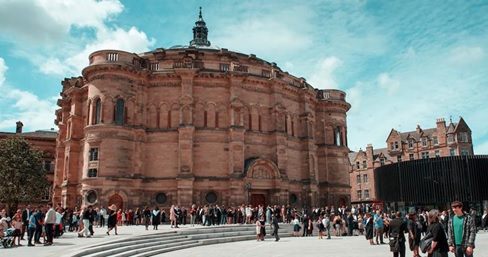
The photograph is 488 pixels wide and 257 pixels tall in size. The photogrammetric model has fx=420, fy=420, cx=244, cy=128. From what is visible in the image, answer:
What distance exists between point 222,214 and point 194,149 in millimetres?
7299

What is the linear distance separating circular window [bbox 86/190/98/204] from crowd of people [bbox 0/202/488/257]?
2141mm

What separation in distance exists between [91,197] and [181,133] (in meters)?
8.73

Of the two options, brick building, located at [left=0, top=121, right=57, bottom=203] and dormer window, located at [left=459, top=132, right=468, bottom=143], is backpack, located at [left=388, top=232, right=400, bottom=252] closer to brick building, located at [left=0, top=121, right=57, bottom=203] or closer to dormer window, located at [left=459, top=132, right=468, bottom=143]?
brick building, located at [left=0, top=121, right=57, bottom=203]

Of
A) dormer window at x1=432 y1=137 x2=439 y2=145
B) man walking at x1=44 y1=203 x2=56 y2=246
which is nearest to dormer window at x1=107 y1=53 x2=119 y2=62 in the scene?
man walking at x1=44 y1=203 x2=56 y2=246

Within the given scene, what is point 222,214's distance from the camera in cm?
3045

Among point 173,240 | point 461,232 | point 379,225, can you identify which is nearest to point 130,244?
point 173,240

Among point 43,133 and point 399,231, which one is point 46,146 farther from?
point 399,231

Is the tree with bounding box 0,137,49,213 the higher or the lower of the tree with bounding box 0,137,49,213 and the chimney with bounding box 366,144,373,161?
the lower

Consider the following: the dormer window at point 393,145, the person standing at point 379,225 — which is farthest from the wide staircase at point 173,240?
the dormer window at point 393,145

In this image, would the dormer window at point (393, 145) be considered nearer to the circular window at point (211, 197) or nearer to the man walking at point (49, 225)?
the circular window at point (211, 197)

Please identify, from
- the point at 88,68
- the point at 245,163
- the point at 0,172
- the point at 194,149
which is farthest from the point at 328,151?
the point at 0,172

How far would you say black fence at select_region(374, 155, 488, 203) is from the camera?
29656 millimetres

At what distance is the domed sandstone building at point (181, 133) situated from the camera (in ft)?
112

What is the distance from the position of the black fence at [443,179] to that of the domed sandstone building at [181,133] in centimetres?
1047
